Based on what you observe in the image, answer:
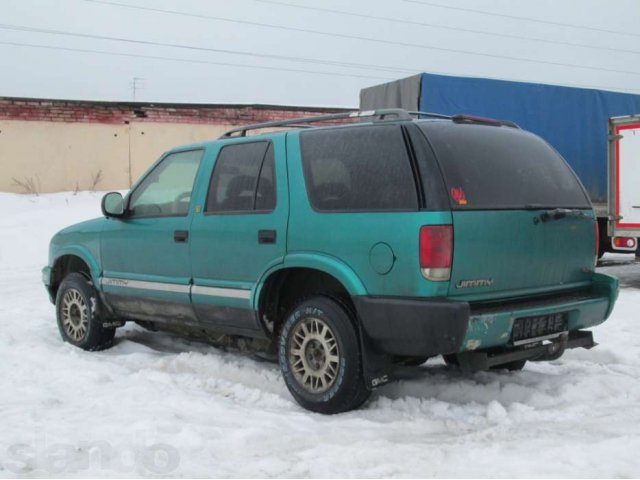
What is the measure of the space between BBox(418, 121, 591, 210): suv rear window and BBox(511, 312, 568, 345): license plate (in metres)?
0.67

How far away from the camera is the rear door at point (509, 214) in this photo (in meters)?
4.00

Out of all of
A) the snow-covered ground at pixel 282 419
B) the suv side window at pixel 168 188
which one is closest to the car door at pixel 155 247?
the suv side window at pixel 168 188

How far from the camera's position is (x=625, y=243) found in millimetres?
10008

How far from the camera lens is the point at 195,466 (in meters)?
3.50

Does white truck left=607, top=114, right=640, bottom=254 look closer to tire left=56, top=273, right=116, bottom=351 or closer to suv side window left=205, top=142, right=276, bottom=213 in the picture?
suv side window left=205, top=142, right=276, bottom=213

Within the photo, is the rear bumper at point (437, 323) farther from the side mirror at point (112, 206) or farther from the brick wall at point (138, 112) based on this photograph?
the brick wall at point (138, 112)

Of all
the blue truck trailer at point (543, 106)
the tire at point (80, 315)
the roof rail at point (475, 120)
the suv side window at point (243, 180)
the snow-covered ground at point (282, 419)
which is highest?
the blue truck trailer at point (543, 106)

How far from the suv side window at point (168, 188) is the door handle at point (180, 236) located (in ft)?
0.48

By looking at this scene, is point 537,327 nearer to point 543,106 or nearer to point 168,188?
point 168,188

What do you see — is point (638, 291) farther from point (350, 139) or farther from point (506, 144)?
point (350, 139)

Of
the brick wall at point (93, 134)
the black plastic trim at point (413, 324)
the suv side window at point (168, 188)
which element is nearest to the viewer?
the black plastic trim at point (413, 324)

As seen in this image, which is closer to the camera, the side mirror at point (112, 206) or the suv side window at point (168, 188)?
the suv side window at point (168, 188)

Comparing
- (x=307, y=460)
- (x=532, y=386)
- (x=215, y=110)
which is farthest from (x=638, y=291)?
(x=215, y=110)

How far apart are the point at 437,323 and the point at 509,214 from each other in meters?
0.83
